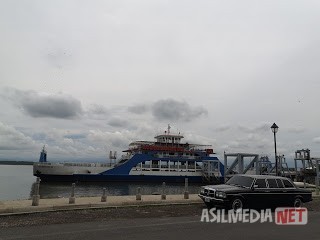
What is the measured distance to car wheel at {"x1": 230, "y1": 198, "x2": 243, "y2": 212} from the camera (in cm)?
1393

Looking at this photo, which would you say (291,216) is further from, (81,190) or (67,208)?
(81,190)

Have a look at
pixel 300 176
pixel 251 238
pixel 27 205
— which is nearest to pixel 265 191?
pixel 251 238

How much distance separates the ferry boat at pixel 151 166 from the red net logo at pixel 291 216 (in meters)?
42.6

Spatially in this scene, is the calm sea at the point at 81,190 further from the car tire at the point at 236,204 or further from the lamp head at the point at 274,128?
the car tire at the point at 236,204

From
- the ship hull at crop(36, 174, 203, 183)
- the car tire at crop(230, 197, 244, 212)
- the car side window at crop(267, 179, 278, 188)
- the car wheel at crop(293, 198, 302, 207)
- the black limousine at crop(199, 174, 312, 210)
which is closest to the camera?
the car tire at crop(230, 197, 244, 212)

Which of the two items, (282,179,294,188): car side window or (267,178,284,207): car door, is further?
(282,179,294,188): car side window

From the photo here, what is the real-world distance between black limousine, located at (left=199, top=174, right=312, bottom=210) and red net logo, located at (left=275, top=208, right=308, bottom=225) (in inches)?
12.5

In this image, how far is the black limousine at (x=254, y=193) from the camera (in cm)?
1404

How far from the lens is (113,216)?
12773mm

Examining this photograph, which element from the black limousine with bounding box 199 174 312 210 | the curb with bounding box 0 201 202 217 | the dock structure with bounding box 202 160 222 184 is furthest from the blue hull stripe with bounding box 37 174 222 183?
the black limousine with bounding box 199 174 312 210

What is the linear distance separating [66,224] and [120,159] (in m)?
51.1

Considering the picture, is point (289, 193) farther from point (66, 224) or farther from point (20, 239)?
point (20, 239)

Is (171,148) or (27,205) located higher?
(171,148)

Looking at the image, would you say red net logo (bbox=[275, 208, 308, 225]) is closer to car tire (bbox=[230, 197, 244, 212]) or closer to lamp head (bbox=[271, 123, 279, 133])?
car tire (bbox=[230, 197, 244, 212])
